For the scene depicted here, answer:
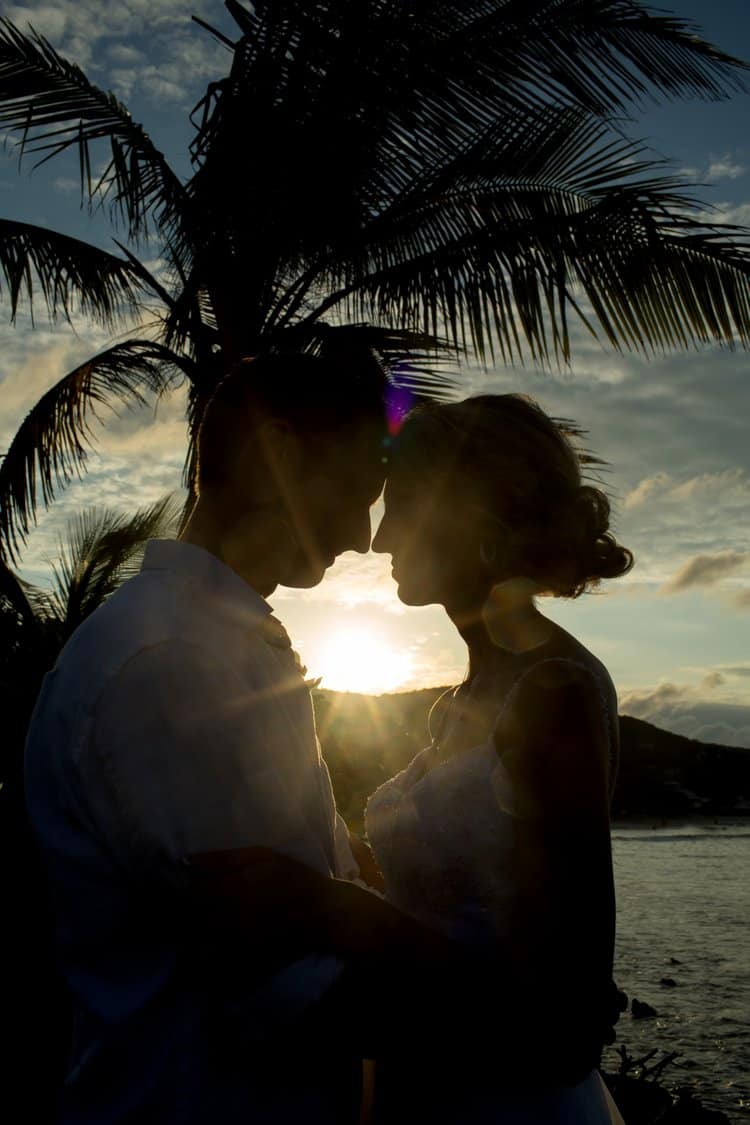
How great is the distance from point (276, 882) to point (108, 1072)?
1.65 ft

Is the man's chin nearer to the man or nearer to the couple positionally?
the couple

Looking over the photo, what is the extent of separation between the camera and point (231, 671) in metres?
1.49

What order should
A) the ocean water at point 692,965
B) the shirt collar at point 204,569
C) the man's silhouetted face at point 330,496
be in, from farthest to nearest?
the ocean water at point 692,965 < the man's silhouetted face at point 330,496 < the shirt collar at point 204,569

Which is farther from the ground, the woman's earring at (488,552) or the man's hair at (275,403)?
the man's hair at (275,403)

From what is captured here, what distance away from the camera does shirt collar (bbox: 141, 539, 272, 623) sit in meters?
1.64

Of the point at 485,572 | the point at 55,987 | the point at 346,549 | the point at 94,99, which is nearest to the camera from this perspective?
the point at 55,987

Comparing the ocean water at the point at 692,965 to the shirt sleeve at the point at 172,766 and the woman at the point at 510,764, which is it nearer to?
the woman at the point at 510,764

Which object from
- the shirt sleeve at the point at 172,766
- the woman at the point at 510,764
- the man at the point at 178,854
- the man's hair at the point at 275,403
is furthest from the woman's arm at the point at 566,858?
the man's hair at the point at 275,403

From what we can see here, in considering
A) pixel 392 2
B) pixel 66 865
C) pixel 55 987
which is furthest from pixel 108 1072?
pixel 392 2

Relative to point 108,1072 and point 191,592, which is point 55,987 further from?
point 191,592

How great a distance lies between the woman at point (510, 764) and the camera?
1.54 metres

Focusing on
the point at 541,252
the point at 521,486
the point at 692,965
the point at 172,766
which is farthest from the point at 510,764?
the point at 692,965

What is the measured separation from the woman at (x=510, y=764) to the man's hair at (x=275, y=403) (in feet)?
1.68

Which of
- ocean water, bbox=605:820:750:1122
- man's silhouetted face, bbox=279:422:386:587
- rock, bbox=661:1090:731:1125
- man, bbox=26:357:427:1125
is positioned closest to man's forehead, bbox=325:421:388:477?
man's silhouetted face, bbox=279:422:386:587
